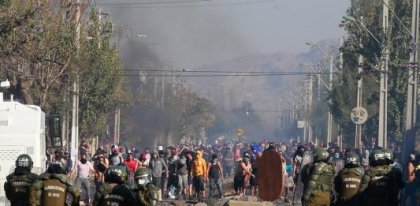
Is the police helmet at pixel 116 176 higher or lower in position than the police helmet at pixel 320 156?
lower

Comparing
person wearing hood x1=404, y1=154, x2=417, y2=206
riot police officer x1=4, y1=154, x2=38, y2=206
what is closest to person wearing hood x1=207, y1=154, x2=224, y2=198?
person wearing hood x1=404, y1=154, x2=417, y2=206

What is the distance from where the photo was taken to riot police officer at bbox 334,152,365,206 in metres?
18.8

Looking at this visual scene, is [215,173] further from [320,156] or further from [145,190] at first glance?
[145,190]

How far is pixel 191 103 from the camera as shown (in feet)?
437

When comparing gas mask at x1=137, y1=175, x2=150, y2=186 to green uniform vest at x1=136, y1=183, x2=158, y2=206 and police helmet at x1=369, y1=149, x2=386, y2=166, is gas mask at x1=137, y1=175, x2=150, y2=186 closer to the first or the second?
green uniform vest at x1=136, y1=183, x2=158, y2=206

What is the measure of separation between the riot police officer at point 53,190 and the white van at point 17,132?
10.2 m

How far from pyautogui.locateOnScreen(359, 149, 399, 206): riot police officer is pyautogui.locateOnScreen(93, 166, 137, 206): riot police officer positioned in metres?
4.10

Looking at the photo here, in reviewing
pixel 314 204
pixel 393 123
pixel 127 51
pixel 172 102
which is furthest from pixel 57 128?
pixel 172 102

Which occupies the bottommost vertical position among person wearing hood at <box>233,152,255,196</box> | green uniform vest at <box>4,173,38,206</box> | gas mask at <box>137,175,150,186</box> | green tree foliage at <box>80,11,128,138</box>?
person wearing hood at <box>233,152,255,196</box>

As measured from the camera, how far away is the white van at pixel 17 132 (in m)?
27.2

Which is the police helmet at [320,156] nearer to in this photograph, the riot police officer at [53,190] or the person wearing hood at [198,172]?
the riot police officer at [53,190]

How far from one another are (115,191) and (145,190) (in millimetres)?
560

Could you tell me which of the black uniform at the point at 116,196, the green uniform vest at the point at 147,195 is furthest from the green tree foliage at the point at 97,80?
the black uniform at the point at 116,196

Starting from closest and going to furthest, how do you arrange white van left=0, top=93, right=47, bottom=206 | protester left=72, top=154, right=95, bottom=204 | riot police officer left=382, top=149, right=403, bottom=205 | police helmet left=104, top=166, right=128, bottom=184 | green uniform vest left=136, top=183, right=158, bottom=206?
police helmet left=104, top=166, right=128, bottom=184, green uniform vest left=136, top=183, right=158, bottom=206, riot police officer left=382, top=149, right=403, bottom=205, white van left=0, top=93, right=47, bottom=206, protester left=72, top=154, right=95, bottom=204
